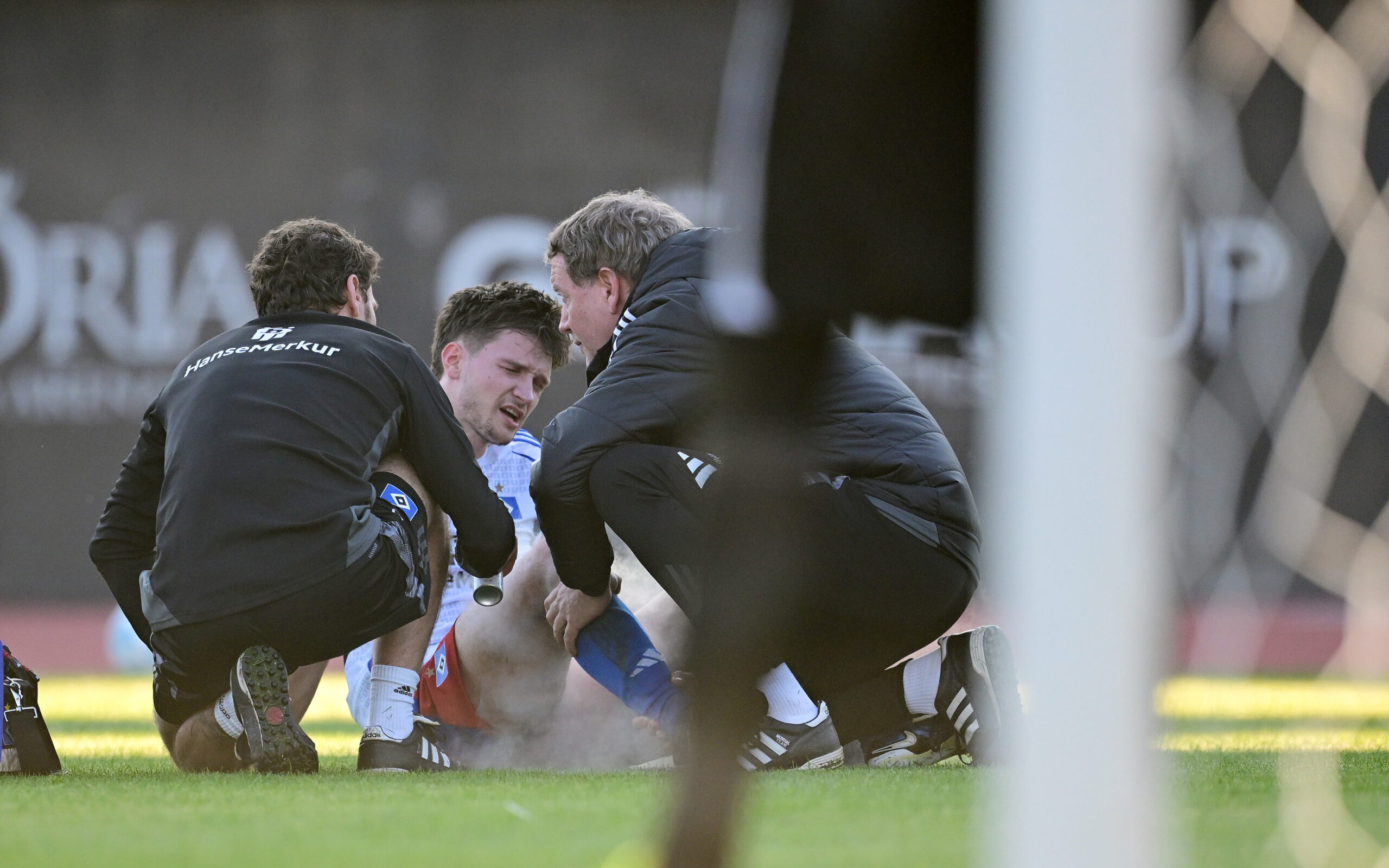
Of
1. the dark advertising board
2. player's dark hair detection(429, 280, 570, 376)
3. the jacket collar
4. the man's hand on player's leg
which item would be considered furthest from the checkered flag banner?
the dark advertising board

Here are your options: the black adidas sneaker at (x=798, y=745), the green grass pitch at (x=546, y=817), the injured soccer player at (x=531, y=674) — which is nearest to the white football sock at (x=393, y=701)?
the injured soccer player at (x=531, y=674)

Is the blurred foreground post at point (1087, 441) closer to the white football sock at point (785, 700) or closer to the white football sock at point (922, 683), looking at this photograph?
the white football sock at point (785, 700)

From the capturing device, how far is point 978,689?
9.02ft

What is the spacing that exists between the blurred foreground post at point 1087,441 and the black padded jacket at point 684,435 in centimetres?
192

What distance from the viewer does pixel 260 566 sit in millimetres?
2590

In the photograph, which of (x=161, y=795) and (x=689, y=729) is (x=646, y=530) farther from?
(x=689, y=729)

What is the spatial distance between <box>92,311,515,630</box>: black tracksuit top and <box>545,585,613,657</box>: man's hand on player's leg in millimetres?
143

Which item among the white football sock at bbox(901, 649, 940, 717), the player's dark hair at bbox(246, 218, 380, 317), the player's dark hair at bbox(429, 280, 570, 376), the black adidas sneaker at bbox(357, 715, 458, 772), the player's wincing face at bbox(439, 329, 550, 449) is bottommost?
the black adidas sneaker at bbox(357, 715, 458, 772)

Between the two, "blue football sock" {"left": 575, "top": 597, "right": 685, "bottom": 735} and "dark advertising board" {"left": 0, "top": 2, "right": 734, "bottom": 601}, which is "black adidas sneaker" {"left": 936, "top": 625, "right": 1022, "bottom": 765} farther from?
"dark advertising board" {"left": 0, "top": 2, "right": 734, "bottom": 601}

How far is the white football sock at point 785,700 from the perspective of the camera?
8.70 ft

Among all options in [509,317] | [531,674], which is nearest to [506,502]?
[509,317]

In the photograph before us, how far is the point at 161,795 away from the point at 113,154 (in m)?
6.91

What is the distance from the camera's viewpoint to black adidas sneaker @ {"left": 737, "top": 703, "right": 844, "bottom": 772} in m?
2.62

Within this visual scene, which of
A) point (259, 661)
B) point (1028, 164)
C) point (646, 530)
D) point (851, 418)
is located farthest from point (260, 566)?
point (1028, 164)
